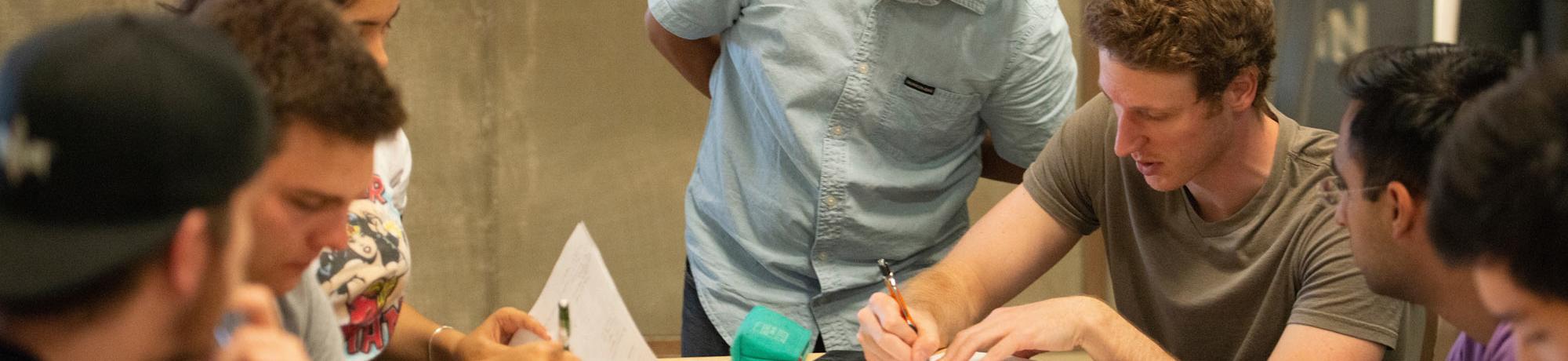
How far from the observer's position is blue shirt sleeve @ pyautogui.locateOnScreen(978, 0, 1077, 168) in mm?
2141

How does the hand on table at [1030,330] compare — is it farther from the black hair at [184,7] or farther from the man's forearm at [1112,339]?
the black hair at [184,7]

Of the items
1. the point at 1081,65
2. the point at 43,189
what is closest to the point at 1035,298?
the point at 1081,65

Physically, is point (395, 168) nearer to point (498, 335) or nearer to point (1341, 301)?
point (498, 335)

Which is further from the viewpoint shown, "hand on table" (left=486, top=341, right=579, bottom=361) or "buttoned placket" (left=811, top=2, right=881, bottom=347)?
"buttoned placket" (left=811, top=2, right=881, bottom=347)

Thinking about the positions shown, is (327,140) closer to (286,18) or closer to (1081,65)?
(286,18)

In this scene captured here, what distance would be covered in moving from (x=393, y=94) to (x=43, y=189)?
57 centimetres

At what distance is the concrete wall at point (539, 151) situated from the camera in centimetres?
365

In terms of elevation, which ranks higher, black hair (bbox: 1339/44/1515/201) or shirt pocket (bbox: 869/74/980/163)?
black hair (bbox: 1339/44/1515/201)

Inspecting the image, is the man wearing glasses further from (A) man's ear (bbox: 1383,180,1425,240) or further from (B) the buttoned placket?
(B) the buttoned placket

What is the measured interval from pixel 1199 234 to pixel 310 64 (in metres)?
1.22

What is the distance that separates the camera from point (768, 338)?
173 centimetres

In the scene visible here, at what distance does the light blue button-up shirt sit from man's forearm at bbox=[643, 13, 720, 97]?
2.7 inches

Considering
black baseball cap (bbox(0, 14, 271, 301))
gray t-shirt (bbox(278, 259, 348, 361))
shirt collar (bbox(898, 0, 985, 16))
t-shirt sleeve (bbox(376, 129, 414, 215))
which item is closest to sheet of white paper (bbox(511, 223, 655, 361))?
t-shirt sleeve (bbox(376, 129, 414, 215))

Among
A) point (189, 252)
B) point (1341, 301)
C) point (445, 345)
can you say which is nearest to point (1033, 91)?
point (1341, 301)
